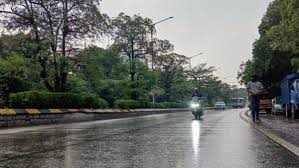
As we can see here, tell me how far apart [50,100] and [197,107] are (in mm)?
7803

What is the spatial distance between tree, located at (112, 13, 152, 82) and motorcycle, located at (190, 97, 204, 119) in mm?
20378

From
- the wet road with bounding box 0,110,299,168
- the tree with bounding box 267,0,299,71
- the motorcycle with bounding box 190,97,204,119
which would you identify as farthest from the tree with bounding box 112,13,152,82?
the wet road with bounding box 0,110,299,168

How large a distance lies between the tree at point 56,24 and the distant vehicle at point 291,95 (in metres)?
11.6

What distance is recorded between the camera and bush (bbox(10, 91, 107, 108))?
22.0m

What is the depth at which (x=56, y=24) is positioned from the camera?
28.7 metres

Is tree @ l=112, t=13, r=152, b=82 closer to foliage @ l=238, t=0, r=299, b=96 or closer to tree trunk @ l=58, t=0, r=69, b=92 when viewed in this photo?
foliage @ l=238, t=0, r=299, b=96

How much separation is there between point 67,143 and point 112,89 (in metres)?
39.6

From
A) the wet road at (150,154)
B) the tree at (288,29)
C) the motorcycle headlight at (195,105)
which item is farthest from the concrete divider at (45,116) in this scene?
the tree at (288,29)

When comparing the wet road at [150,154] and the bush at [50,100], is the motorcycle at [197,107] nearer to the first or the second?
the bush at [50,100]

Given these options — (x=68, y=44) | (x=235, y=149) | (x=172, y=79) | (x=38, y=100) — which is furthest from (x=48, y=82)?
(x=172, y=79)

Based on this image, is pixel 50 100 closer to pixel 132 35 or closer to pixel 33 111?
pixel 33 111

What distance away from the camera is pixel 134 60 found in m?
46.8

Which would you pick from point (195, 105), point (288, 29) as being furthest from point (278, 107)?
point (288, 29)

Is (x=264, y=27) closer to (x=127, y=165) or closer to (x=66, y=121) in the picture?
(x=66, y=121)
